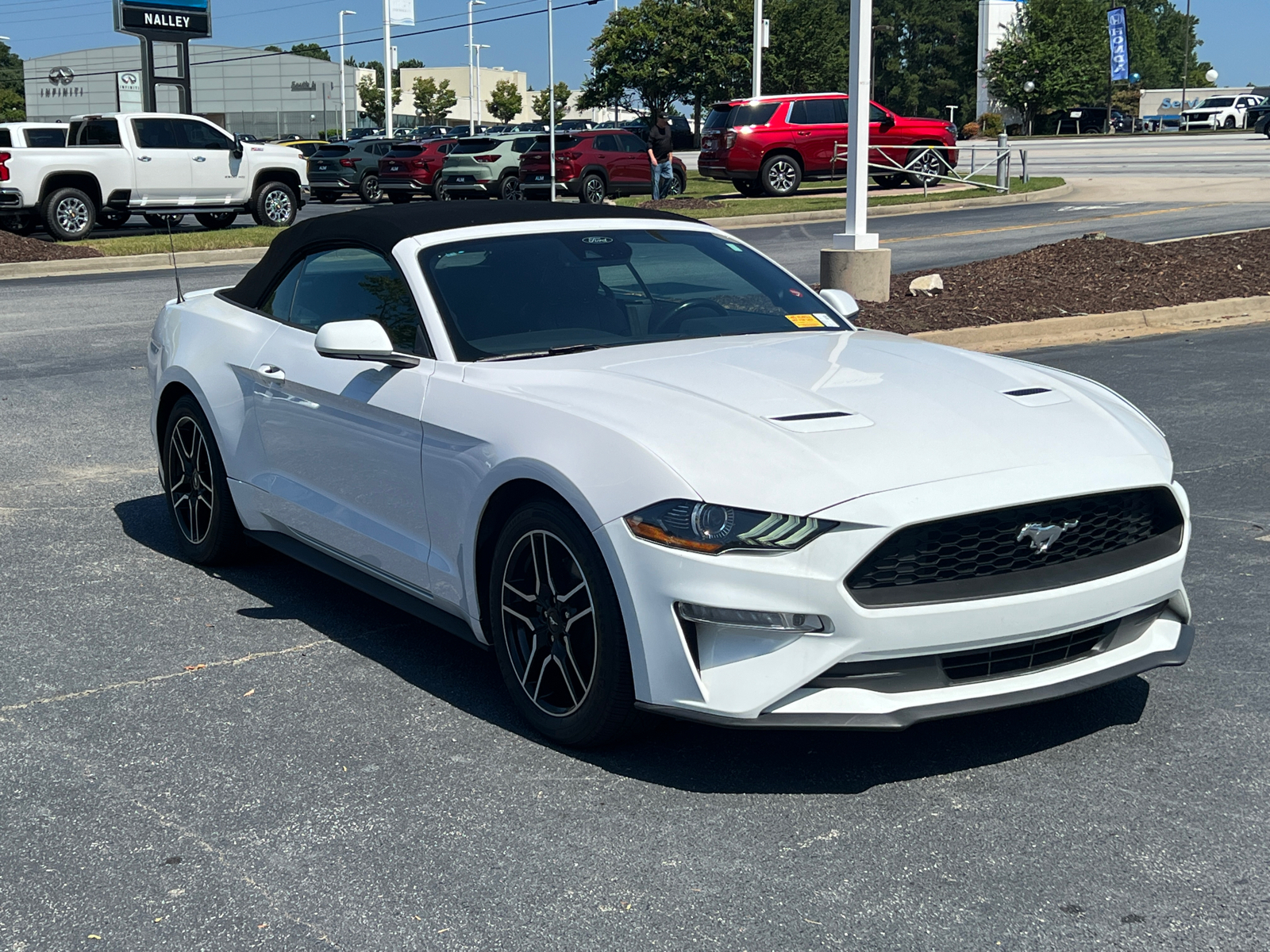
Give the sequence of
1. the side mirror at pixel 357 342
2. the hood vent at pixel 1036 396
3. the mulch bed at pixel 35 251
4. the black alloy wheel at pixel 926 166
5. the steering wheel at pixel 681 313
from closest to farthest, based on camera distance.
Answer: the hood vent at pixel 1036 396 < the side mirror at pixel 357 342 < the steering wheel at pixel 681 313 < the mulch bed at pixel 35 251 < the black alloy wheel at pixel 926 166

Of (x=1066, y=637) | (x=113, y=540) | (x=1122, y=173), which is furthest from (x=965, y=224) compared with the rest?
(x=1066, y=637)

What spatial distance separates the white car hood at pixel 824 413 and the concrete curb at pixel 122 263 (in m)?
16.9

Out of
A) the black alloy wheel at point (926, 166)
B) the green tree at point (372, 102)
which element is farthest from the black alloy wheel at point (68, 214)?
the green tree at point (372, 102)

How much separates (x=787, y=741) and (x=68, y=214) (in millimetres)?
22412

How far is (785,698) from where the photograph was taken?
12.1ft

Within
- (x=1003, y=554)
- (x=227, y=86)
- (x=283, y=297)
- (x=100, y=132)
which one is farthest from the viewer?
(x=227, y=86)

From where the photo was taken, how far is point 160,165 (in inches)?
982

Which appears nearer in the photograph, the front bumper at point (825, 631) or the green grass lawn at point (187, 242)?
the front bumper at point (825, 631)

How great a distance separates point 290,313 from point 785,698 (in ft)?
9.76

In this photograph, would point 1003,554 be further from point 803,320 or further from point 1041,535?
point 803,320

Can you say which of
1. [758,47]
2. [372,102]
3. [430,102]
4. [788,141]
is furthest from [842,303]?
[372,102]

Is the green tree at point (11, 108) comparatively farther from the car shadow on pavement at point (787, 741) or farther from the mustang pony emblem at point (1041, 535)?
the mustang pony emblem at point (1041, 535)

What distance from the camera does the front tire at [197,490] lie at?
5977 mm

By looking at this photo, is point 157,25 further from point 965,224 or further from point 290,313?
point 290,313
